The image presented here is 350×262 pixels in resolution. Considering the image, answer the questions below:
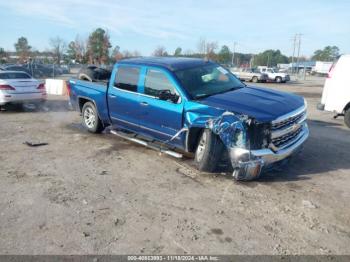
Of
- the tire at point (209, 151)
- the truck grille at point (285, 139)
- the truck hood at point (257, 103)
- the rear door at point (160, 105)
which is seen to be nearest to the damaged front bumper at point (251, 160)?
the truck grille at point (285, 139)

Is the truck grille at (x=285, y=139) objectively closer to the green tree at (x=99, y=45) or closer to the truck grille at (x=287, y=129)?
the truck grille at (x=287, y=129)

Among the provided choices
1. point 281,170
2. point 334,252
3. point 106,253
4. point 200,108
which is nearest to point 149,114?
point 200,108

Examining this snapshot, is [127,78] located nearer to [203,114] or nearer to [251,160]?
[203,114]

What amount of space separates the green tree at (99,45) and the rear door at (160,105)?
56.4m

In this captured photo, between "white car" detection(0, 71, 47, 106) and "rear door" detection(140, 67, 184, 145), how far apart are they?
7541 mm

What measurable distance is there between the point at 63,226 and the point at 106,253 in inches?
32.0

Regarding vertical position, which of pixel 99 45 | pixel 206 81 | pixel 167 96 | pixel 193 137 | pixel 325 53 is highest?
pixel 325 53

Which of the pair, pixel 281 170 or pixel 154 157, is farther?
pixel 154 157

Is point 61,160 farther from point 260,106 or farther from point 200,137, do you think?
point 260,106

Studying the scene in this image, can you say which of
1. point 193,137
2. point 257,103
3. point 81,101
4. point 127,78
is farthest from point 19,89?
point 257,103

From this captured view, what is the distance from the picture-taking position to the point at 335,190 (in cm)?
530

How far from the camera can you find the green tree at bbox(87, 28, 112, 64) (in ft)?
204

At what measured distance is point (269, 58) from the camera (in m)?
127

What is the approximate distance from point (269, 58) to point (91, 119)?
412ft
